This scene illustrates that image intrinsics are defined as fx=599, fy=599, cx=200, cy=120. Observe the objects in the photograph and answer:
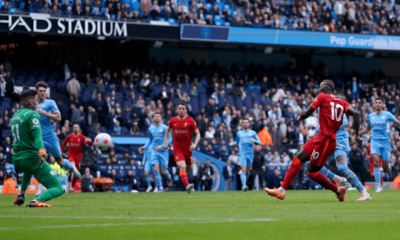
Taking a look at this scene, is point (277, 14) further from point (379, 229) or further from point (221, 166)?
point (379, 229)

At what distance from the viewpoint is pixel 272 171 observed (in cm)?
2511

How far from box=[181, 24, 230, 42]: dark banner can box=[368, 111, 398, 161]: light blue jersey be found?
50.3 ft

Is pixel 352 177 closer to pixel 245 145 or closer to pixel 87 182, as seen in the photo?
pixel 245 145

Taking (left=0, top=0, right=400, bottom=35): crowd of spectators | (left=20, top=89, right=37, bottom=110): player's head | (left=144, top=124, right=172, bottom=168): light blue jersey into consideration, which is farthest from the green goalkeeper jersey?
(left=0, top=0, right=400, bottom=35): crowd of spectators

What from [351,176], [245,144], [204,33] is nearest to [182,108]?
[245,144]

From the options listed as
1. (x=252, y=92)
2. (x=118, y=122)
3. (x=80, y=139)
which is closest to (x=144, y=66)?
(x=252, y=92)

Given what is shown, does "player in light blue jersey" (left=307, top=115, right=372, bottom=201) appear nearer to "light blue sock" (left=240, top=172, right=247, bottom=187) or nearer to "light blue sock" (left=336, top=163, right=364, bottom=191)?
"light blue sock" (left=336, top=163, right=364, bottom=191)

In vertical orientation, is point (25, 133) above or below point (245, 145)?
above

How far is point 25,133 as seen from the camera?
9984 millimetres

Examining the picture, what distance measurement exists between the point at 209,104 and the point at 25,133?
64.2 ft

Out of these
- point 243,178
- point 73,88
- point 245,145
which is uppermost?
point 73,88

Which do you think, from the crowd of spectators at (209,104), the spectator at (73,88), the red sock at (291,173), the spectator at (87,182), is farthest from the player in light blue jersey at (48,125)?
the spectator at (73,88)

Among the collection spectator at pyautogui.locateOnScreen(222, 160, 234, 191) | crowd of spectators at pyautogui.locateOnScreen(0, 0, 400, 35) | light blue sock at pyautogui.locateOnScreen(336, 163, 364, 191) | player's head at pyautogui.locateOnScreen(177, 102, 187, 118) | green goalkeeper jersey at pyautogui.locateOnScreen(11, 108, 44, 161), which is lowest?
spectator at pyautogui.locateOnScreen(222, 160, 234, 191)

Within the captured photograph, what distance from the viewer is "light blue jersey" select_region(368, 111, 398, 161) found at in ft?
57.0
